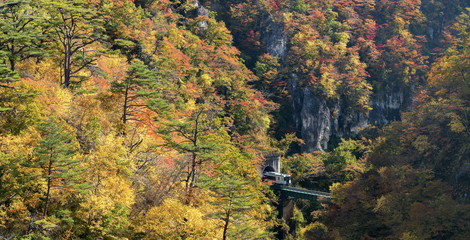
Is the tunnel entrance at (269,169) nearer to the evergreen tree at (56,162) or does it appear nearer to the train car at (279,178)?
the train car at (279,178)

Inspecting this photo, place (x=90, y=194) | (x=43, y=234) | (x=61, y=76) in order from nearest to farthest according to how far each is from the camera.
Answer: (x=43, y=234) → (x=90, y=194) → (x=61, y=76)

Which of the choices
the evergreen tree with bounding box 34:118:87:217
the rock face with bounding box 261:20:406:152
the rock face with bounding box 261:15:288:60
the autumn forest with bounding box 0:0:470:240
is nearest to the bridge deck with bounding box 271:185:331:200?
the autumn forest with bounding box 0:0:470:240

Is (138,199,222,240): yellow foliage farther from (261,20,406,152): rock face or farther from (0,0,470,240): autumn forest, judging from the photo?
(261,20,406,152): rock face

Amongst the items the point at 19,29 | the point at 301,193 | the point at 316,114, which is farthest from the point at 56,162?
the point at 316,114

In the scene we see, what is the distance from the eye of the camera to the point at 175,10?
59.1 meters

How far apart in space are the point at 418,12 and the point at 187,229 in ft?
215

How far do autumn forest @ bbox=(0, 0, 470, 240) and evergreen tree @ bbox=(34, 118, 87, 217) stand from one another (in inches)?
3.8

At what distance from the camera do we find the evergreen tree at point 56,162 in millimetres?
19438

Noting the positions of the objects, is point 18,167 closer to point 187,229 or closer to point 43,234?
point 43,234

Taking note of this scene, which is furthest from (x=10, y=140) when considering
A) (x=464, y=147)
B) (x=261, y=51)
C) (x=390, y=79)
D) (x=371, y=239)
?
(x=390, y=79)

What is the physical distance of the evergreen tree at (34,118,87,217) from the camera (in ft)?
63.8

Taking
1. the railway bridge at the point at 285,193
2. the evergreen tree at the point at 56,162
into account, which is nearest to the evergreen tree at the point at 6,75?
the evergreen tree at the point at 56,162

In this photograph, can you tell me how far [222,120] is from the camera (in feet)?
155

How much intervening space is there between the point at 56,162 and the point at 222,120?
92.3 ft
